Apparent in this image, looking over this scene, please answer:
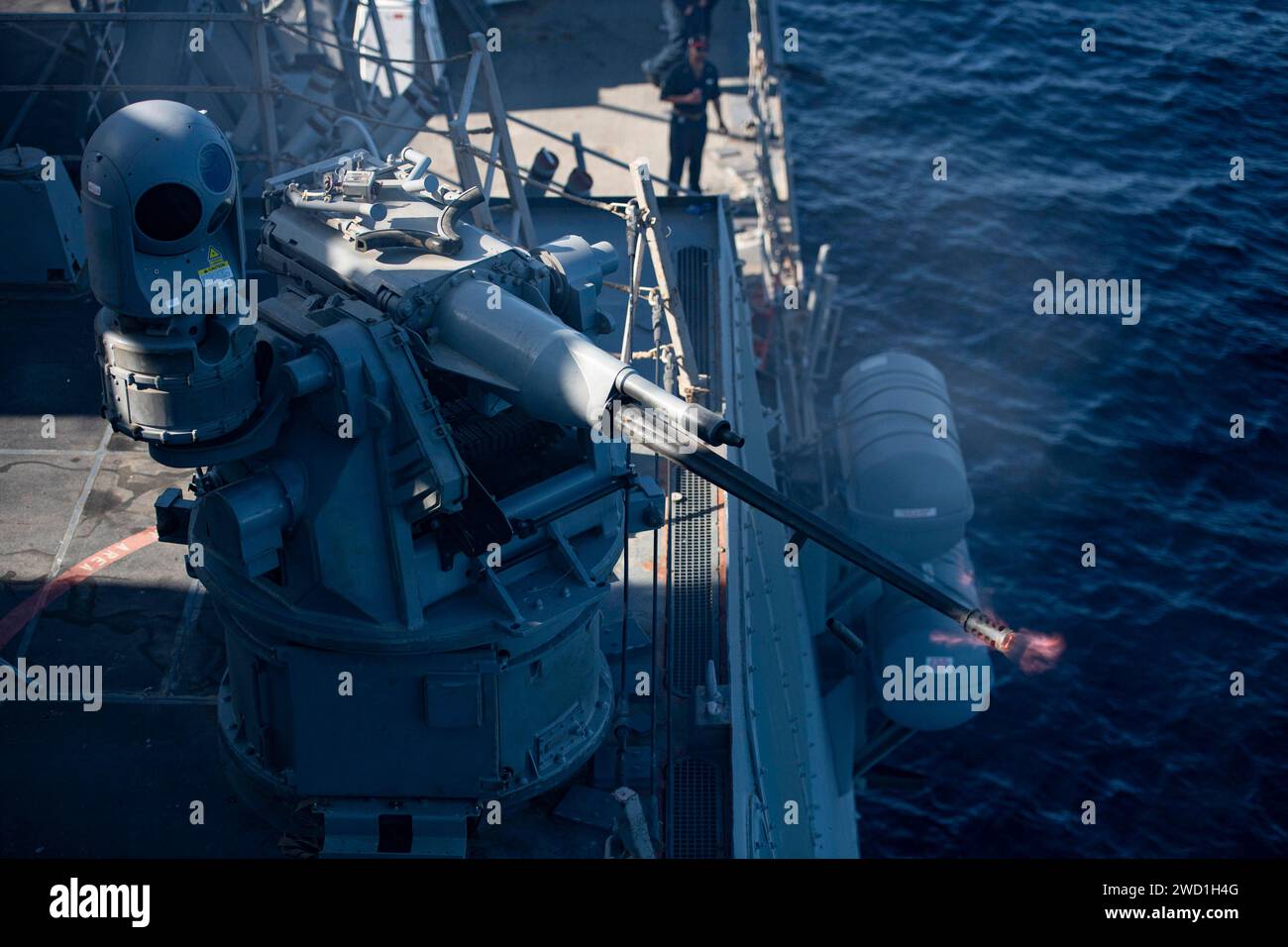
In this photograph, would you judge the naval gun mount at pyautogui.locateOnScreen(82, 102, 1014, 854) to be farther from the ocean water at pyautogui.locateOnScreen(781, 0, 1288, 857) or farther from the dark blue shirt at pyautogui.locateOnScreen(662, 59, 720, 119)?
the ocean water at pyautogui.locateOnScreen(781, 0, 1288, 857)

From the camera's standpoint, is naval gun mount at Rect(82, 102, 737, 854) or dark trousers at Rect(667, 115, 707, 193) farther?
dark trousers at Rect(667, 115, 707, 193)

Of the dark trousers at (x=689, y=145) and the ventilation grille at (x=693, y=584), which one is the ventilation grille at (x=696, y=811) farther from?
the dark trousers at (x=689, y=145)

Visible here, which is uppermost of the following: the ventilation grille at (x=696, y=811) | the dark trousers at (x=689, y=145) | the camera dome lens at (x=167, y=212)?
the dark trousers at (x=689, y=145)

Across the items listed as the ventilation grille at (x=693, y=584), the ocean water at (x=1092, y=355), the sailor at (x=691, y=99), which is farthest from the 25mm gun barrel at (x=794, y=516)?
the sailor at (x=691, y=99)

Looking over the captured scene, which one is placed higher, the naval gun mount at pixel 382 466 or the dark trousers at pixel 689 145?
the dark trousers at pixel 689 145

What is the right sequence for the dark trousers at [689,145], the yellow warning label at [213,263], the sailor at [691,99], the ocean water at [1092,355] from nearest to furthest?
1. the yellow warning label at [213,263]
2. the ocean water at [1092,355]
3. the sailor at [691,99]
4. the dark trousers at [689,145]

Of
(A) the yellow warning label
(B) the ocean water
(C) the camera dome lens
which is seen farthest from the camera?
(B) the ocean water

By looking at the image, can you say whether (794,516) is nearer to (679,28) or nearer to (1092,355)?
(679,28)

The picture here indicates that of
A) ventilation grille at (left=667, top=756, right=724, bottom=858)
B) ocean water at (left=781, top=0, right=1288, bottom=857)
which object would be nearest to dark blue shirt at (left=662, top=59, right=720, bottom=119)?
ocean water at (left=781, top=0, right=1288, bottom=857)
